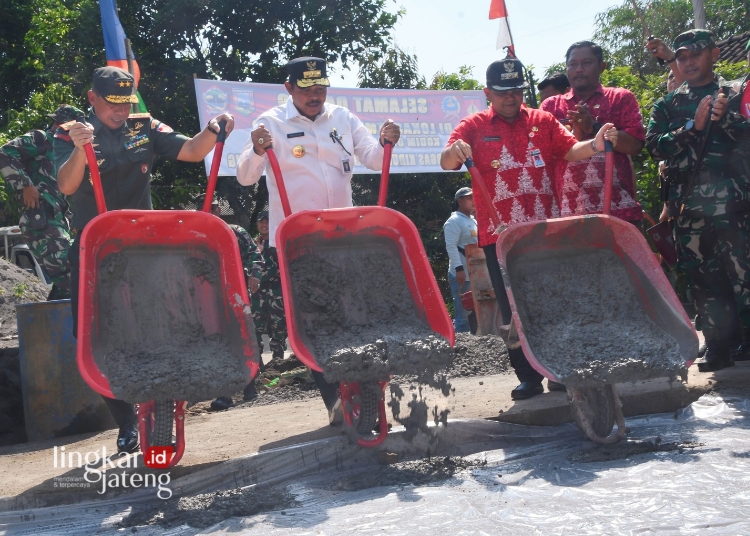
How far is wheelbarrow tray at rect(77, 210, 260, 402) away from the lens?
12.3 ft

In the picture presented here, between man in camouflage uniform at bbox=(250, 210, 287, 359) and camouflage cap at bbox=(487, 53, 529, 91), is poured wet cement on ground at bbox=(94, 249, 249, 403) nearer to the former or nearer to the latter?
camouflage cap at bbox=(487, 53, 529, 91)

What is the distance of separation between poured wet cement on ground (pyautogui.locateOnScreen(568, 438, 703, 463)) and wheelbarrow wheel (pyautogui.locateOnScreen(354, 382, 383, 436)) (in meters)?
0.89

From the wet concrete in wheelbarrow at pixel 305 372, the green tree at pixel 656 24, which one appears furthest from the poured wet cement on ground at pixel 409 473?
the green tree at pixel 656 24

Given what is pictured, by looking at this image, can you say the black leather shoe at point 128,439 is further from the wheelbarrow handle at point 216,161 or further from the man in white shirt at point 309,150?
the wheelbarrow handle at point 216,161

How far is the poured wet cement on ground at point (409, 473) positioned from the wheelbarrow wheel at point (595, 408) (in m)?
0.49

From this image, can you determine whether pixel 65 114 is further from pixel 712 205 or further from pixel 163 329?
pixel 712 205

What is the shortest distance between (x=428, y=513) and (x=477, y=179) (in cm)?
179

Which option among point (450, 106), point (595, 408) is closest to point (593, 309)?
point (595, 408)

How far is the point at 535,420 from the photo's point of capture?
437 cm

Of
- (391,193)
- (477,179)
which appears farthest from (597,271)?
(391,193)

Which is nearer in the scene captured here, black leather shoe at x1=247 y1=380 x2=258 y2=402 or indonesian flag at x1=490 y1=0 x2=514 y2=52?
black leather shoe at x1=247 y1=380 x2=258 y2=402

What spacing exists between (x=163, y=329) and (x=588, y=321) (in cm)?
199

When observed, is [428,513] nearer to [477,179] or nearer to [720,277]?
[477,179]

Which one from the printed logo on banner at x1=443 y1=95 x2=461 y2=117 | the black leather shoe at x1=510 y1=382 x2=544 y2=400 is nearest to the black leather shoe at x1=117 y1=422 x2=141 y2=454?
the black leather shoe at x1=510 y1=382 x2=544 y2=400
